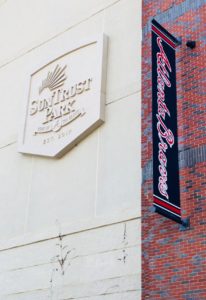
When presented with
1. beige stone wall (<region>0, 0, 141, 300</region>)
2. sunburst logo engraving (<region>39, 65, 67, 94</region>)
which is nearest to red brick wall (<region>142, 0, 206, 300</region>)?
beige stone wall (<region>0, 0, 141, 300</region>)

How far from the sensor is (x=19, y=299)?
640 inches

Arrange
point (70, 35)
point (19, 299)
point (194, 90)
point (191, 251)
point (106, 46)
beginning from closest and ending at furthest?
1. point (191, 251)
2. point (194, 90)
3. point (19, 299)
4. point (106, 46)
5. point (70, 35)

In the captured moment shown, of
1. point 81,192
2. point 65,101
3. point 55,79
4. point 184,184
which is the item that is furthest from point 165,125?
point 55,79

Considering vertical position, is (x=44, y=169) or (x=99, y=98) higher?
(x=99, y=98)

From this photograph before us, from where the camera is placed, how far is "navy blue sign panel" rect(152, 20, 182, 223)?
1235cm

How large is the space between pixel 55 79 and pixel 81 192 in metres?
4.44

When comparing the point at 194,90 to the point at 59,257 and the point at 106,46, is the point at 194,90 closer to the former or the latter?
the point at 106,46

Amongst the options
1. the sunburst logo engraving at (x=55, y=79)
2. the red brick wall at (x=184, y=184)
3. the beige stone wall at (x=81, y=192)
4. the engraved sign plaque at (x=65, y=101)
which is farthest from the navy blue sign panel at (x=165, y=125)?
the sunburst logo engraving at (x=55, y=79)

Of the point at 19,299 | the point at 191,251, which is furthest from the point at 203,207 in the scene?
the point at 19,299

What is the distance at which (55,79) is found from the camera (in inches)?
742

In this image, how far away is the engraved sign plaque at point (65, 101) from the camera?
17062mm

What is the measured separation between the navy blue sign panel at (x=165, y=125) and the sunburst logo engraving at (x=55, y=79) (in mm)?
5039

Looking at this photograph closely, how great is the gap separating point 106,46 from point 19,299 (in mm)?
7799

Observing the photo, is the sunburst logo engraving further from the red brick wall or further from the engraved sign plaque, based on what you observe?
the red brick wall
